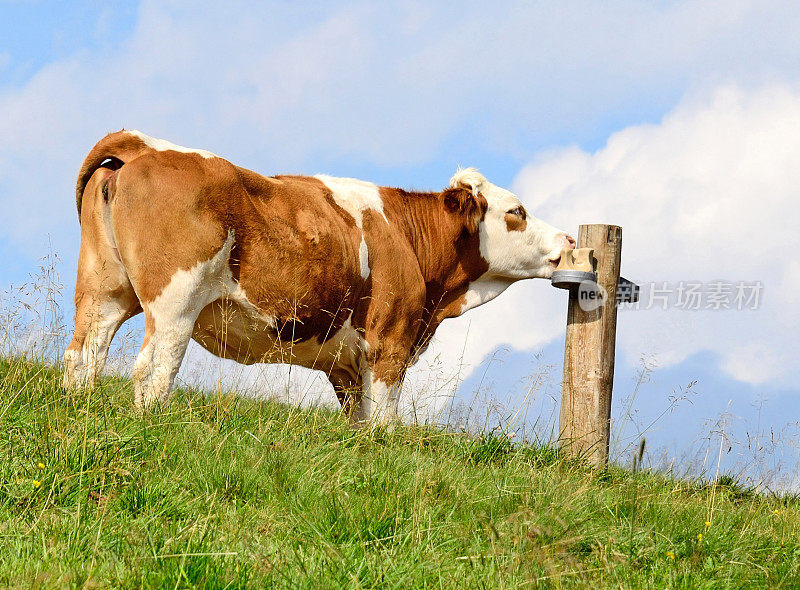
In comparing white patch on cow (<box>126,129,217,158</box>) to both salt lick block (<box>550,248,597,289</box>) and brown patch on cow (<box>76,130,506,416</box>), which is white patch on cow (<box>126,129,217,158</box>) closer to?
brown patch on cow (<box>76,130,506,416</box>)

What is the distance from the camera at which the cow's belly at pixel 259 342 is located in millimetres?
5875

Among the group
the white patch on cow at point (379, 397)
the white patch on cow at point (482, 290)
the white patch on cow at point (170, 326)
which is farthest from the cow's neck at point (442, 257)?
the white patch on cow at point (170, 326)

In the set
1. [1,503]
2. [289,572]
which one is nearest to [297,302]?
[1,503]

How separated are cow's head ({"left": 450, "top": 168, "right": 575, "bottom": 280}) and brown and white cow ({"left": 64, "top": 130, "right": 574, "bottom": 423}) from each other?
19 mm

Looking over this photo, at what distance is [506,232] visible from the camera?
7805mm

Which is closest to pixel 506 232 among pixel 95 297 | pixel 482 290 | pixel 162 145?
pixel 482 290

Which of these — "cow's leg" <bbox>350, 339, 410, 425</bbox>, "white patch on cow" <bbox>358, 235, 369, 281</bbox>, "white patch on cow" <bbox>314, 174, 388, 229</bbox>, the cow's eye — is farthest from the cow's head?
"cow's leg" <bbox>350, 339, 410, 425</bbox>

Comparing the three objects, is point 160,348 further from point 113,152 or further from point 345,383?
point 345,383

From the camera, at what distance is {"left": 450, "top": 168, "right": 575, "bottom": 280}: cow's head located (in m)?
7.79

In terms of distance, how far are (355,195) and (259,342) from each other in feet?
5.27

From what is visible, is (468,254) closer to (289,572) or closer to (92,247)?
(92,247)

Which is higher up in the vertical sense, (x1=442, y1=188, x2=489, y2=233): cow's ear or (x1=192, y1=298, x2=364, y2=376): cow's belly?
(x1=442, y1=188, x2=489, y2=233): cow's ear

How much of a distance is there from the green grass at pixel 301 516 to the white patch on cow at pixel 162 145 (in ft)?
5.68

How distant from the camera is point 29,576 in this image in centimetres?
279
